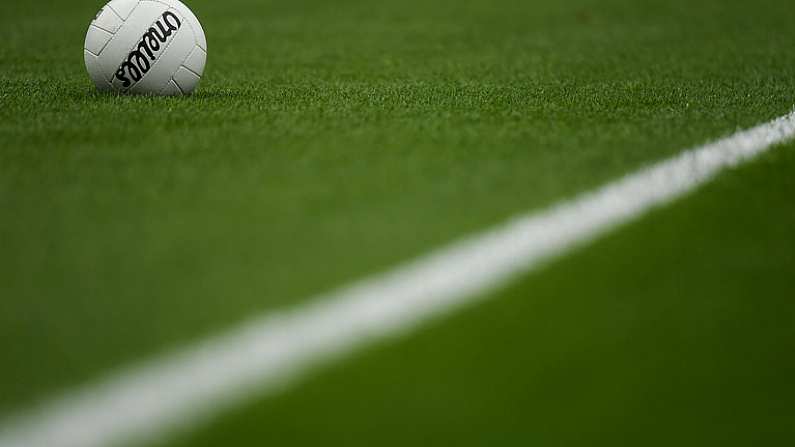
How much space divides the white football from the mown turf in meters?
3.36

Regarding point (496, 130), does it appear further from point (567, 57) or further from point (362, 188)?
point (567, 57)

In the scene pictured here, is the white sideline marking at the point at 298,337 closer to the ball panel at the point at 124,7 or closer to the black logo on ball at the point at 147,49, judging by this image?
the black logo on ball at the point at 147,49

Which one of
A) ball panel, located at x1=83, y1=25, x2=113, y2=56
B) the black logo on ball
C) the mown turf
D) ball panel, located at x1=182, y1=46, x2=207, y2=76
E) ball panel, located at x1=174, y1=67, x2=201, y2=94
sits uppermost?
ball panel, located at x1=83, y1=25, x2=113, y2=56

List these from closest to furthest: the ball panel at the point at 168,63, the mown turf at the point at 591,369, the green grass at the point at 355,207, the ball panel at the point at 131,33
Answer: the mown turf at the point at 591,369
the green grass at the point at 355,207
the ball panel at the point at 131,33
the ball panel at the point at 168,63

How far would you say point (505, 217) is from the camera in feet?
11.5

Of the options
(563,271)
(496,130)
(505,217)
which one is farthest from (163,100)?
(563,271)

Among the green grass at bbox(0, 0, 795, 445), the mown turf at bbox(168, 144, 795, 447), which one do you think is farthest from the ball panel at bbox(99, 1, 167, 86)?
the mown turf at bbox(168, 144, 795, 447)

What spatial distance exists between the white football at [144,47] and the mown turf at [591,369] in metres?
3.36

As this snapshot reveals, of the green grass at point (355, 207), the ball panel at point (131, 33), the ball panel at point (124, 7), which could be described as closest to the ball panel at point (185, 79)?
the green grass at point (355, 207)

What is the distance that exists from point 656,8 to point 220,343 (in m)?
11.6

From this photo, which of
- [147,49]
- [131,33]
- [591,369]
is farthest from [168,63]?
[591,369]

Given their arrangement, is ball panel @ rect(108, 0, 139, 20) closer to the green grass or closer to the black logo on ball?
the black logo on ball

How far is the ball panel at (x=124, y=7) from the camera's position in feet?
18.9

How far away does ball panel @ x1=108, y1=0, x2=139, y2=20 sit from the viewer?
5746mm
